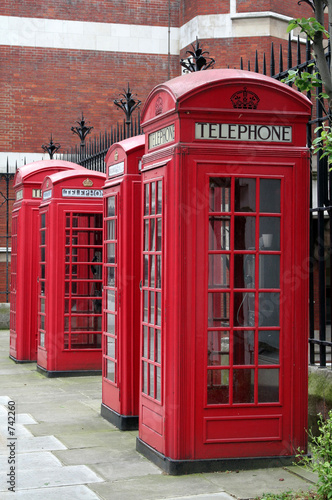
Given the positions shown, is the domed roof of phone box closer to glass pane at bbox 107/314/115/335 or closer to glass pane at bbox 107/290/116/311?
glass pane at bbox 107/290/116/311

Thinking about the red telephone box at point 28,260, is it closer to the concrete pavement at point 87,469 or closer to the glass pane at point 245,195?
the concrete pavement at point 87,469

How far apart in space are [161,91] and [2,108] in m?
13.6

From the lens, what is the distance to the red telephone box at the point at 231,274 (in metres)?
5.57

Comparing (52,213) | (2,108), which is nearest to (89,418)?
(52,213)

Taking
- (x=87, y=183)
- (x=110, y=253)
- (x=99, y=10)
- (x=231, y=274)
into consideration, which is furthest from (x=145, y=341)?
(x=99, y=10)

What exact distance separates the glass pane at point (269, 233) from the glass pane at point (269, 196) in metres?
0.08

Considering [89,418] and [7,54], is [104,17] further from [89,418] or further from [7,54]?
[89,418]

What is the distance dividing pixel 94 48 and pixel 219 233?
1505cm

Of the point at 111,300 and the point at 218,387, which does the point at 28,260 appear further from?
the point at 218,387

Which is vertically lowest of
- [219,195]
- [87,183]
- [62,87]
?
[219,195]

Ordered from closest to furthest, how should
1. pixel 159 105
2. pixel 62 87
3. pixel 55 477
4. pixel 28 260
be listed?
pixel 55 477, pixel 159 105, pixel 28 260, pixel 62 87

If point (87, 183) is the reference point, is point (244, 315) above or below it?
below

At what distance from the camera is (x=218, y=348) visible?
568 centimetres

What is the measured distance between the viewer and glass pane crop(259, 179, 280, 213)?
18.9ft
